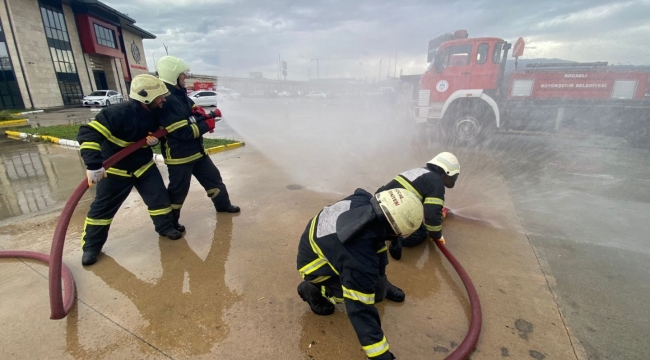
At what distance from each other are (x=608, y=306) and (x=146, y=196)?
4009 millimetres

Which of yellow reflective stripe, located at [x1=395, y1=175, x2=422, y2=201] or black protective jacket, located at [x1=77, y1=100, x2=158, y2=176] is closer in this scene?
black protective jacket, located at [x1=77, y1=100, x2=158, y2=176]

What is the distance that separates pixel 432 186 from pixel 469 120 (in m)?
6.02

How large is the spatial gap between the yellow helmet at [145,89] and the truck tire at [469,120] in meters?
7.09

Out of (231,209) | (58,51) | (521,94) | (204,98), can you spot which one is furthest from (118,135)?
(58,51)

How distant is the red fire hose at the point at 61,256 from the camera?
210 cm

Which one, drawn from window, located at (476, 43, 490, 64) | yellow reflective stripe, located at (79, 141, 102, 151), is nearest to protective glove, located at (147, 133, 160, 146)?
yellow reflective stripe, located at (79, 141, 102, 151)

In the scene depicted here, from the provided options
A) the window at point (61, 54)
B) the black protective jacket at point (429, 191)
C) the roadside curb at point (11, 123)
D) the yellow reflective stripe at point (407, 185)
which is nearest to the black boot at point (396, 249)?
the black protective jacket at point (429, 191)

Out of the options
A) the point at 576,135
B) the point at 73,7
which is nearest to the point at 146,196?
the point at 576,135

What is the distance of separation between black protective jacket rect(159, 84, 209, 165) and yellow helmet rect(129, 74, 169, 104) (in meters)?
0.23

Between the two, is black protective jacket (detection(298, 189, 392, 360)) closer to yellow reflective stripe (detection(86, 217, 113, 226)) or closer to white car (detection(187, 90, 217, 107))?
yellow reflective stripe (detection(86, 217, 113, 226))

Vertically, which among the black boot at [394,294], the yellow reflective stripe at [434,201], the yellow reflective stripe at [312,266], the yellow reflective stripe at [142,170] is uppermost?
the yellow reflective stripe at [142,170]

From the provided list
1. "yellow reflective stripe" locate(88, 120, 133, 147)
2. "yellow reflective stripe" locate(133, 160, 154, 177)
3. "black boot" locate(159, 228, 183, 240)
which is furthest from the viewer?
"black boot" locate(159, 228, 183, 240)

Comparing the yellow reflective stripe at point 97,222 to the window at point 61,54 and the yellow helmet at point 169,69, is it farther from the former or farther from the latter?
the window at point 61,54

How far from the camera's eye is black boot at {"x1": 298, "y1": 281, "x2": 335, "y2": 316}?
2163mm
